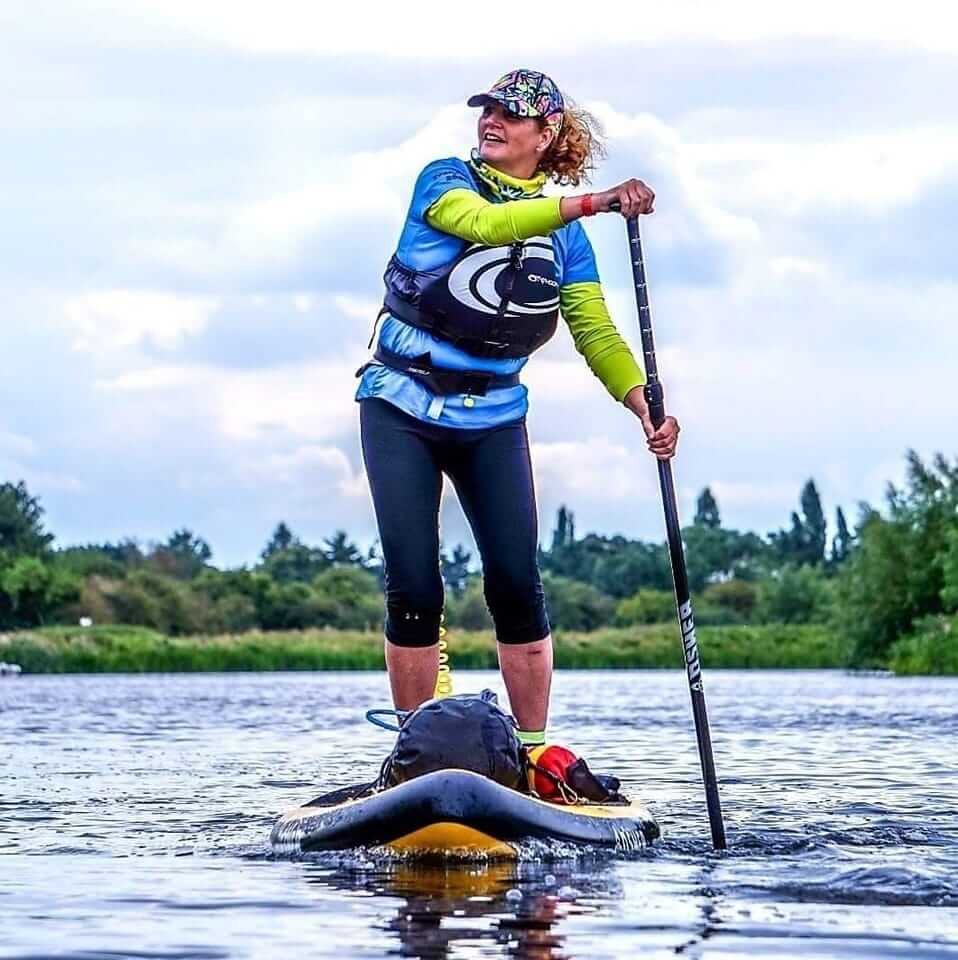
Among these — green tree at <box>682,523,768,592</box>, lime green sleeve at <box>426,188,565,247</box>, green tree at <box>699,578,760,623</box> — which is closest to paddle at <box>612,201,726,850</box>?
lime green sleeve at <box>426,188,565,247</box>

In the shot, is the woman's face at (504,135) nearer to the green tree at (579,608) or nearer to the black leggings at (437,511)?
the black leggings at (437,511)

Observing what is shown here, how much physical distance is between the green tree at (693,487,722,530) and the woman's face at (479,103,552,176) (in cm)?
12937

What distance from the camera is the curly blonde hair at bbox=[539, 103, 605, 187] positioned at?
7.69m

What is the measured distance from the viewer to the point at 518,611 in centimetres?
763

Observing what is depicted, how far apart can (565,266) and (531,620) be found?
128cm

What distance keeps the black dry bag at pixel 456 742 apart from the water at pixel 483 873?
0.35 metres

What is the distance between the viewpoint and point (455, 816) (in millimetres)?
6422

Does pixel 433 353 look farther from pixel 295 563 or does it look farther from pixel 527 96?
pixel 295 563

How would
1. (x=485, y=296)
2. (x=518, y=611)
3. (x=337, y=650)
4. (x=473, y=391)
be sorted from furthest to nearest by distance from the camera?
(x=337, y=650)
(x=518, y=611)
(x=473, y=391)
(x=485, y=296)

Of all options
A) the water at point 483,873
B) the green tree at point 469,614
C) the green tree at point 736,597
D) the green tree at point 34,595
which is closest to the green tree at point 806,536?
the green tree at point 736,597

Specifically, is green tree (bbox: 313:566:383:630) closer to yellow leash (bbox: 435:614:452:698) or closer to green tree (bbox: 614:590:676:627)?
green tree (bbox: 614:590:676:627)

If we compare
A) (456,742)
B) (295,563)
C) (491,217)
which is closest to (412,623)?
(456,742)

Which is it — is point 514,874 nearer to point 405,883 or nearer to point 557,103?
point 405,883

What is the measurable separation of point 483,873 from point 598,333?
7.56 feet
